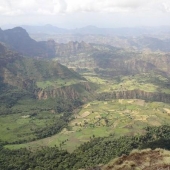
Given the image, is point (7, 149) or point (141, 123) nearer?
point (7, 149)

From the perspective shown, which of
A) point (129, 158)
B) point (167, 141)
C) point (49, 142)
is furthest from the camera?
A: point (49, 142)

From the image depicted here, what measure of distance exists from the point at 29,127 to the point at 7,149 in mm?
43355

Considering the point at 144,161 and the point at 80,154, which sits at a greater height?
the point at 144,161

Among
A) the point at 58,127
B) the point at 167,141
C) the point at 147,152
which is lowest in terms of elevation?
the point at 58,127

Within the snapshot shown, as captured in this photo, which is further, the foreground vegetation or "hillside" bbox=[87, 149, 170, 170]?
the foreground vegetation

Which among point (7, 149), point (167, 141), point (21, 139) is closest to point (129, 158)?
point (167, 141)

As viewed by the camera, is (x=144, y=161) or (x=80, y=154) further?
(x=80, y=154)

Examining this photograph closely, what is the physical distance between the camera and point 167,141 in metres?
128

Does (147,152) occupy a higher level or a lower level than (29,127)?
higher

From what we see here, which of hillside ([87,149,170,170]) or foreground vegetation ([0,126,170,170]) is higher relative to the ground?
hillside ([87,149,170,170])

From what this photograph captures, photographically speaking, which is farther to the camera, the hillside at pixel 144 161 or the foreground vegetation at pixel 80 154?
the foreground vegetation at pixel 80 154

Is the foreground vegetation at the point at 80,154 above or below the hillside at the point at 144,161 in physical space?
below

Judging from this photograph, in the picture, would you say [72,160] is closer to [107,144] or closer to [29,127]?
[107,144]

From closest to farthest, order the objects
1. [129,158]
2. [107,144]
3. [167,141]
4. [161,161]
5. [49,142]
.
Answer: [161,161] → [129,158] → [167,141] → [107,144] → [49,142]
